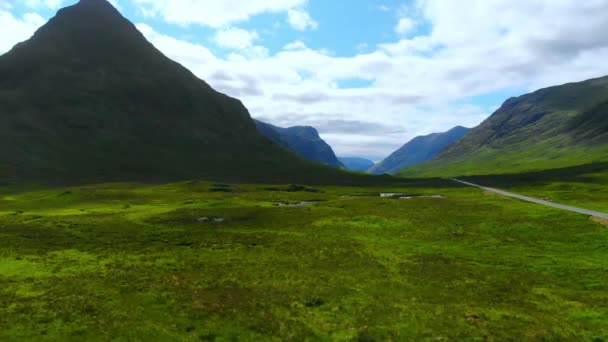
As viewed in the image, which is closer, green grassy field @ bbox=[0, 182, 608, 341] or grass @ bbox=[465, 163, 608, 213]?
green grassy field @ bbox=[0, 182, 608, 341]

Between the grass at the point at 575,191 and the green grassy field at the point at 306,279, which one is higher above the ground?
the grass at the point at 575,191

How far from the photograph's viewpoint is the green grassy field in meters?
26.1

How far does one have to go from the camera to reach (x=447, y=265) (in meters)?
41.4

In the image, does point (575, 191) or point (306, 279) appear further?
point (575, 191)

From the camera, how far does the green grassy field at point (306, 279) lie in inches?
1027

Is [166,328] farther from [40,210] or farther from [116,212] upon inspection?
[40,210]

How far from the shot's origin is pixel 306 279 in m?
36.6

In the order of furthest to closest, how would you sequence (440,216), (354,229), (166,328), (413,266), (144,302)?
(440,216), (354,229), (413,266), (144,302), (166,328)

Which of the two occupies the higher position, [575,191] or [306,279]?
[575,191]

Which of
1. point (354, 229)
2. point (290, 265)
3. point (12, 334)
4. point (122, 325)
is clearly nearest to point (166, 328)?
point (122, 325)

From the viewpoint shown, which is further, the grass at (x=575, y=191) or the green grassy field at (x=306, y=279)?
the grass at (x=575, y=191)


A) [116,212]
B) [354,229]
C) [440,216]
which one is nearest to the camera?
[354,229]

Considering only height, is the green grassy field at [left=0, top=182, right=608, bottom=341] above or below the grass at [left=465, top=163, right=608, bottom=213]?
below

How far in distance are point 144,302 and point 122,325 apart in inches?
165
